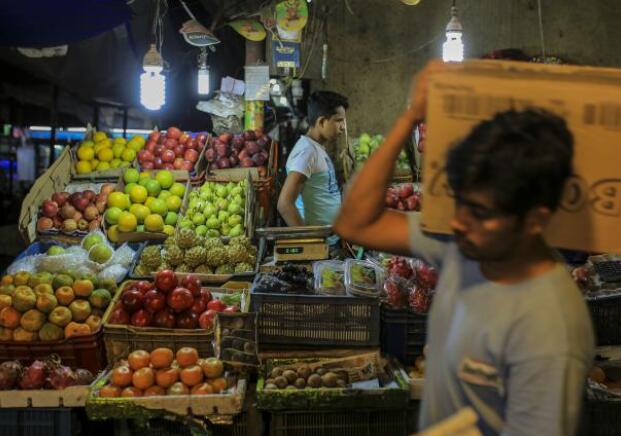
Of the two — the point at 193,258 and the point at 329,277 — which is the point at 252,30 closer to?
the point at 193,258

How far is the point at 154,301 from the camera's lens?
442 centimetres

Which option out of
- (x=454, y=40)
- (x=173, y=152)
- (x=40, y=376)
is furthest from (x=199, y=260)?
(x=454, y=40)

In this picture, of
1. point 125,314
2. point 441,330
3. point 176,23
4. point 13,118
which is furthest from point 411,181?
point 13,118

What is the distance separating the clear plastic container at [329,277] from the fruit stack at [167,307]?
0.61 metres

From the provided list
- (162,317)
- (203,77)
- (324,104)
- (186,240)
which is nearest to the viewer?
(162,317)

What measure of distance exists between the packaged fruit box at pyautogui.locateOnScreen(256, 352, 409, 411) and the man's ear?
2.54 meters

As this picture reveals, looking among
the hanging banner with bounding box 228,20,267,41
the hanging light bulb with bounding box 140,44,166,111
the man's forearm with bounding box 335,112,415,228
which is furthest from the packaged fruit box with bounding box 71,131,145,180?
the man's forearm with bounding box 335,112,415,228

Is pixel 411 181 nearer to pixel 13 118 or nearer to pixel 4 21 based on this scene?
pixel 4 21

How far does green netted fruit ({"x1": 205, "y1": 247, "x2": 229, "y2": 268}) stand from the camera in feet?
17.9

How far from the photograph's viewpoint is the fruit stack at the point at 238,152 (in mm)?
7582

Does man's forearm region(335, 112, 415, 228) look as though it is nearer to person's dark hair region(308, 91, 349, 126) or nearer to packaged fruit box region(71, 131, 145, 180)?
person's dark hair region(308, 91, 349, 126)

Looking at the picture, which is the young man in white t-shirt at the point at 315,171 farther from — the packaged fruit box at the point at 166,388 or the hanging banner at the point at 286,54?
the hanging banner at the point at 286,54

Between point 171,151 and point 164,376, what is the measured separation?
160 inches

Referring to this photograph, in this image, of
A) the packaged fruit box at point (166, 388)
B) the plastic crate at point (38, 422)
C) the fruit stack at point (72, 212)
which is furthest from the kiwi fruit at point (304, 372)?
the fruit stack at point (72, 212)
